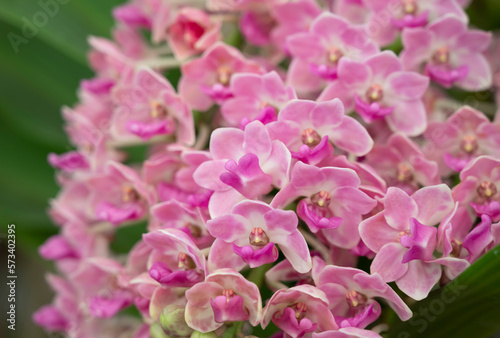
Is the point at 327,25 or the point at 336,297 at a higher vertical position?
the point at 327,25

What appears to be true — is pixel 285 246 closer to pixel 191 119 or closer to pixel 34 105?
pixel 191 119

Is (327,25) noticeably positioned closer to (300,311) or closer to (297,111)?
(297,111)

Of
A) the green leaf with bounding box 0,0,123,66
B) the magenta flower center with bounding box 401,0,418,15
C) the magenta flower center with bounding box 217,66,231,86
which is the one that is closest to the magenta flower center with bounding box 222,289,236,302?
the magenta flower center with bounding box 217,66,231,86

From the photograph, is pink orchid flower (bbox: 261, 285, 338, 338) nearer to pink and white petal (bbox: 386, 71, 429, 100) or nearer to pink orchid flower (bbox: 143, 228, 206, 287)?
pink orchid flower (bbox: 143, 228, 206, 287)

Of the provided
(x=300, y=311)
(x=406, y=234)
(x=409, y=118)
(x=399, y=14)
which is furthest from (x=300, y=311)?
(x=399, y=14)

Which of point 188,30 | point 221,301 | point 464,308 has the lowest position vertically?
point 464,308

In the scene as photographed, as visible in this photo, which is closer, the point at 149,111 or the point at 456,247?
the point at 456,247
